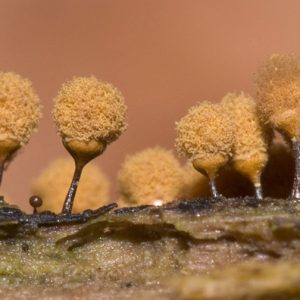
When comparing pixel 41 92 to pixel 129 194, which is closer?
pixel 129 194

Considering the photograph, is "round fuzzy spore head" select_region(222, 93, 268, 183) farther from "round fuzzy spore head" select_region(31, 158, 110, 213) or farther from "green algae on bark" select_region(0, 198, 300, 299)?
"round fuzzy spore head" select_region(31, 158, 110, 213)

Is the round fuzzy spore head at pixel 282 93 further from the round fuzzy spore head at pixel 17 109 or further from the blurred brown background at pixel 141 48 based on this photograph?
the blurred brown background at pixel 141 48

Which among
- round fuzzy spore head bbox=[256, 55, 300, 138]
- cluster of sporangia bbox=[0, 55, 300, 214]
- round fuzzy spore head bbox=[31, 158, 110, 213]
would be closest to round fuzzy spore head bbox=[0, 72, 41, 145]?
cluster of sporangia bbox=[0, 55, 300, 214]

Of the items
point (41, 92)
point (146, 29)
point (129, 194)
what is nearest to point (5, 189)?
point (41, 92)

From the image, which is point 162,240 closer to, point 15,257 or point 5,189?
point 15,257

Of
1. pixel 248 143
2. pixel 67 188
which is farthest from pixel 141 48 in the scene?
pixel 248 143

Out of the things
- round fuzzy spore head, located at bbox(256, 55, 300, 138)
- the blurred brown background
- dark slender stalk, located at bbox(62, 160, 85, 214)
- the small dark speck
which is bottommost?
the small dark speck
